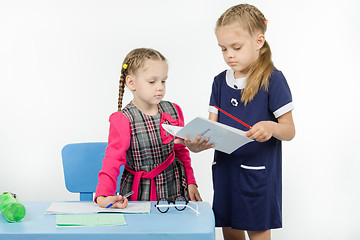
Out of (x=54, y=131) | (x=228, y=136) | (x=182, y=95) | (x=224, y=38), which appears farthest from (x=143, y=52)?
(x=54, y=131)

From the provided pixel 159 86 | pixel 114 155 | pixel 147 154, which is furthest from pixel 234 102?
pixel 114 155

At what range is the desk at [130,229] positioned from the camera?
1.58 metres

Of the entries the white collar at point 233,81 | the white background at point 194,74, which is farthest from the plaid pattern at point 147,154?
the white background at point 194,74

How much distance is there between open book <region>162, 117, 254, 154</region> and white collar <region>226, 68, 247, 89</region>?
0.27m

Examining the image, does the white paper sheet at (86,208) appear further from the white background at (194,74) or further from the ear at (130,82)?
the white background at (194,74)

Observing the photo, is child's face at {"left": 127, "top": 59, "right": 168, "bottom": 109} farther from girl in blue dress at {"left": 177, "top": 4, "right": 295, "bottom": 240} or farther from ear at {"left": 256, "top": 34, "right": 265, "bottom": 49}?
ear at {"left": 256, "top": 34, "right": 265, "bottom": 49}

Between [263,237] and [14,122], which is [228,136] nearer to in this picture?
[263,237]

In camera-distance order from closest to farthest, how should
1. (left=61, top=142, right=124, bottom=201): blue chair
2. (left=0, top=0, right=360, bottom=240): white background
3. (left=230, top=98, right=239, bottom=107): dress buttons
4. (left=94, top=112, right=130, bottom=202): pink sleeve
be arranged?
(left=94, top=112, right=130, bottom=202): pink sleeve < (left=230, top=98, right=239, bottom=107): dress buttons < (left=61, top=142, right=124, bottom=201): blue chair < (left=0, top=0, right=360, bottom=240): white background

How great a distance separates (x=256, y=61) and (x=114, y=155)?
69cm

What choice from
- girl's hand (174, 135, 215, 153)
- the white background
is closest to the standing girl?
girl's hand (174, 135, 215, 153)

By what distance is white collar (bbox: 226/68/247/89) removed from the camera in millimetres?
2148

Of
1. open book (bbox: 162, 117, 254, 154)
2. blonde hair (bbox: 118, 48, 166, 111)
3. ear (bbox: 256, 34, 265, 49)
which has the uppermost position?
ear (bbox: 256, 34, 265, 49)

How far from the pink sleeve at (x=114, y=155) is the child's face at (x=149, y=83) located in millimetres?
122

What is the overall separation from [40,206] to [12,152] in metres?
2.13
